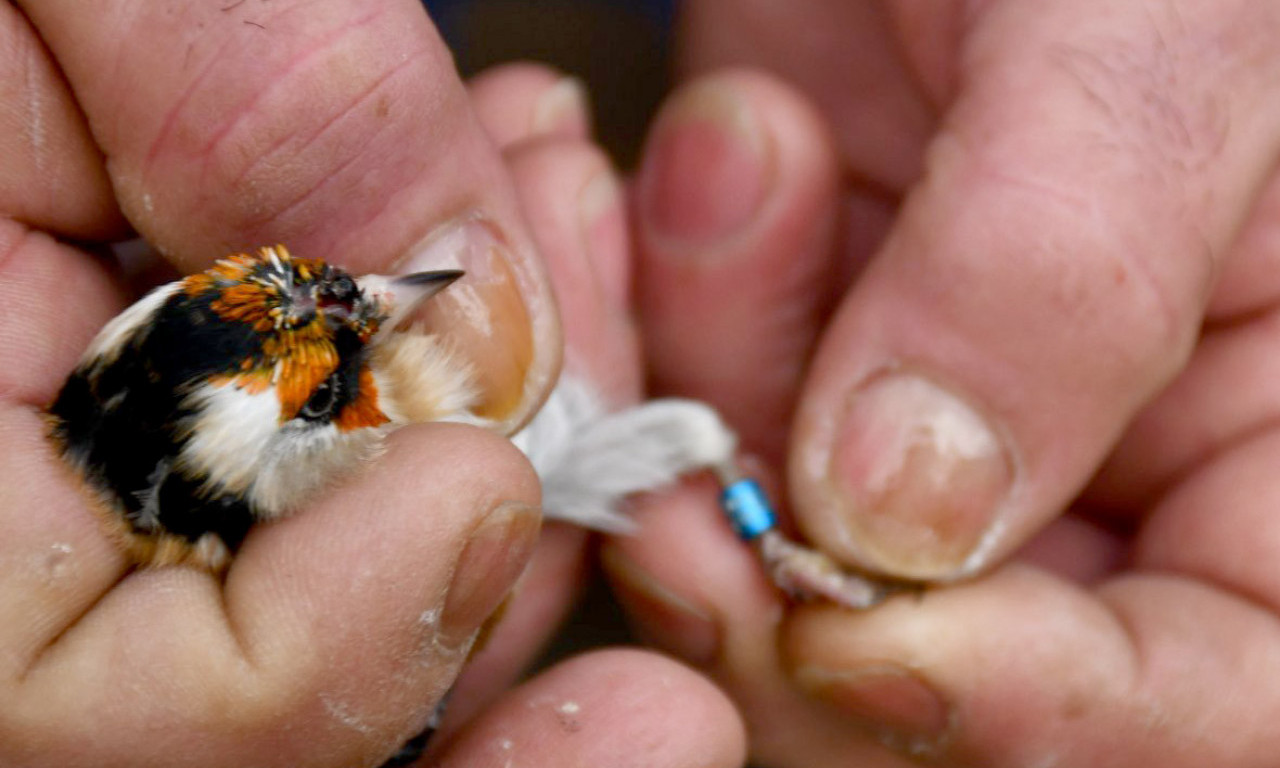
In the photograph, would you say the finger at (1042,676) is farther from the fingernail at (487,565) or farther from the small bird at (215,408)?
the small bird at (215,408)

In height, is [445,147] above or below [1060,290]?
above

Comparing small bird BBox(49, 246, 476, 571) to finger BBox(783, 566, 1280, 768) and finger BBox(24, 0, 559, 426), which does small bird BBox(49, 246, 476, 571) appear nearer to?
finger BBox(24, 0, 559, 426)

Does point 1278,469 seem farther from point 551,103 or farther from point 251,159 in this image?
point 251,159

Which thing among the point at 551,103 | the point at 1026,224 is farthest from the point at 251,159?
the point at 551,103

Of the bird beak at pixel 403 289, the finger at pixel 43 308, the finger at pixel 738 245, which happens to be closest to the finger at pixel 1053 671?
the finger at pixel 738 245

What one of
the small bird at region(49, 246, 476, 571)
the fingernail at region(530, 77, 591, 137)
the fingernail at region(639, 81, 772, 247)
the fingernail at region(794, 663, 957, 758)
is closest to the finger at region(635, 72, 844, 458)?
the fingernail at region(639, 81, 772, 247)

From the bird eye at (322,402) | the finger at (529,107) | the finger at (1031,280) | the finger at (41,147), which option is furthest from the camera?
the finger at (529,107)
